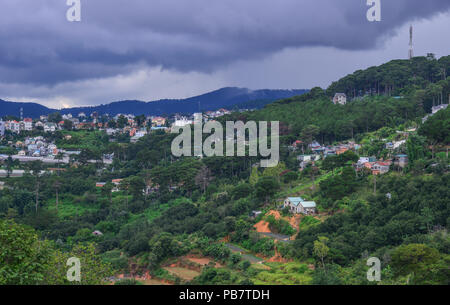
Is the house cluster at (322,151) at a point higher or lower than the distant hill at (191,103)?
lower

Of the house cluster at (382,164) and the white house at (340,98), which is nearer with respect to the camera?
the house cluster at (382,164)

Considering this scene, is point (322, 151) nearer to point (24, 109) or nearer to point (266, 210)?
point (266, 210)

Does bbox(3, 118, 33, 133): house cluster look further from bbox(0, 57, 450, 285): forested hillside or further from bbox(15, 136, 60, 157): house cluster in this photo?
bbox(0, 57, 450, 285): forested hillside

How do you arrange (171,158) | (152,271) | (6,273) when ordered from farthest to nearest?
1. (171,158)
2. (152,271)
3. (6,273)

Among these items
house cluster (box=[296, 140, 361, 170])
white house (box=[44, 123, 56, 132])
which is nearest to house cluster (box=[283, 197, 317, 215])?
house cluster (box=[296, 140, 361, 170])

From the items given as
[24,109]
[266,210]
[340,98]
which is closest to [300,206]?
[266,210]

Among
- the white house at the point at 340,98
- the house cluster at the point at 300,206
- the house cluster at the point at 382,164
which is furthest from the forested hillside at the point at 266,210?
the white house at the point at 340,98

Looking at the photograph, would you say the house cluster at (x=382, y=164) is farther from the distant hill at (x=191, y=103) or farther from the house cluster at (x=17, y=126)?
the distant hill at (x=191, y=103)
